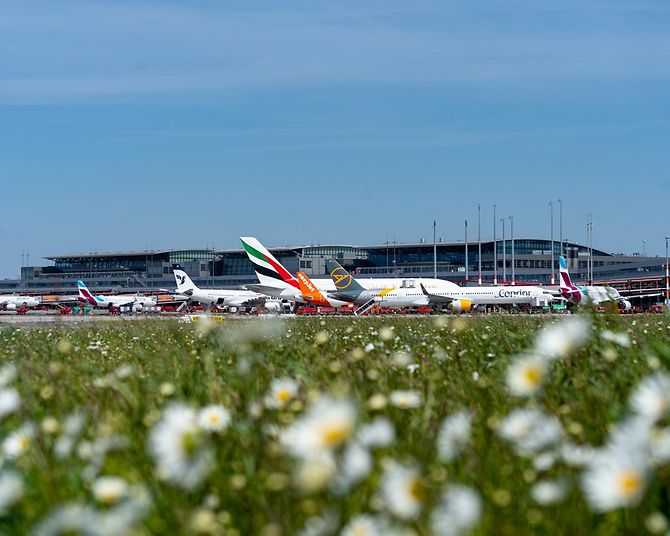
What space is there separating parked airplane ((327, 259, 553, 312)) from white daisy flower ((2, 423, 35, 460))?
199 ft

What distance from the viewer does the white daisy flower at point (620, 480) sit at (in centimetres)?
198

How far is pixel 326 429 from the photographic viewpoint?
2.26 m

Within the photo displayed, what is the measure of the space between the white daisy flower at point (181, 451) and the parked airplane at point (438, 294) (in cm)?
6168

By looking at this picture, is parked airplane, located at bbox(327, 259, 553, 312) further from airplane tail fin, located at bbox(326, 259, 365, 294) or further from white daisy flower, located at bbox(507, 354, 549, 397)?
white daisy flower, located at bbox(507, 354, 549, 397)

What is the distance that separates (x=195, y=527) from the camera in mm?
2289

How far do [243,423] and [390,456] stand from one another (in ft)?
2.79

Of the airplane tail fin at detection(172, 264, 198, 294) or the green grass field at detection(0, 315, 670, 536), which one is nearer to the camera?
the green grass field at detection(0, 315, 670, 536)

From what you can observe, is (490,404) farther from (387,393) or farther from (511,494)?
(511,494)

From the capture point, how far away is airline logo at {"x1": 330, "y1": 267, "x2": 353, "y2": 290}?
220 feet

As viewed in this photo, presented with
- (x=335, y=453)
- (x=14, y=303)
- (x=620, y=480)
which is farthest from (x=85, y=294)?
(x=620, y=480)

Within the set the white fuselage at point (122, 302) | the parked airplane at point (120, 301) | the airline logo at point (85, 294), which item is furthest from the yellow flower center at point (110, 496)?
the white fuselage at point (122, 302)

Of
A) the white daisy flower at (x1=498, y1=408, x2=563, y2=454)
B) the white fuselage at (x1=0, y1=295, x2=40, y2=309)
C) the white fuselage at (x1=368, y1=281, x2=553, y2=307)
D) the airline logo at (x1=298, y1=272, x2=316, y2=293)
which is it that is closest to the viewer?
the white daisy flower at (x1=498, y1=408, x2=563, y2=454)

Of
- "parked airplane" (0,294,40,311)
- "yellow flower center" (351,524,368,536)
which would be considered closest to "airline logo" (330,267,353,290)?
"parked airplane" (0,294,40,311)

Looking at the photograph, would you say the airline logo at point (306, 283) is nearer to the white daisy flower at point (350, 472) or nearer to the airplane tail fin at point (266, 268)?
the airplane tail fin at point (266, 268)
